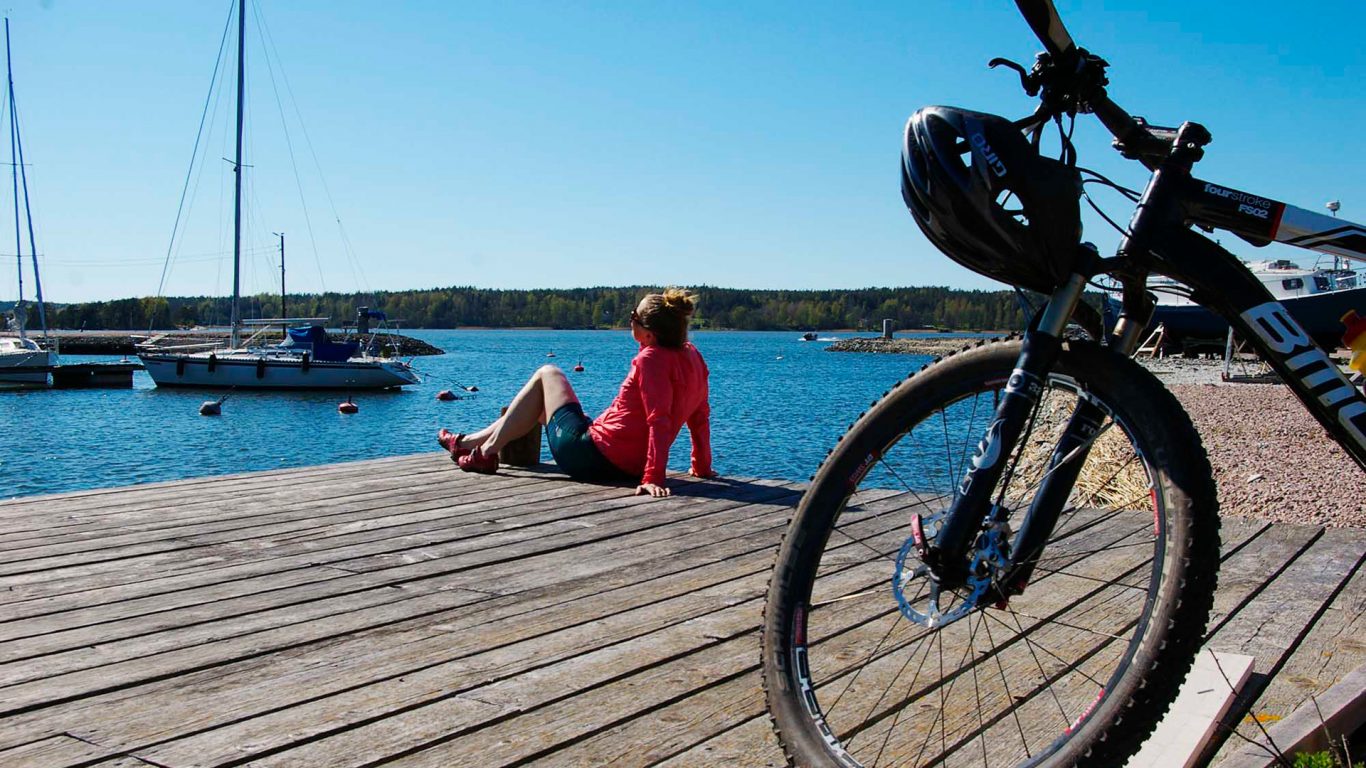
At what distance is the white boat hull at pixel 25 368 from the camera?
51000 millimetres

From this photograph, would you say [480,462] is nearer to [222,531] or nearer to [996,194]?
[222,531]

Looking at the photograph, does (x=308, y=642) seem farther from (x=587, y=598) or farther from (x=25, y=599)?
(x=25, y=599)

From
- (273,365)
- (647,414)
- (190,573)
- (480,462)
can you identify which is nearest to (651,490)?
(647,414)

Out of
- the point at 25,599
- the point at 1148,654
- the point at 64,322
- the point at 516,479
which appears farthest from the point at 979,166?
the point at 64,322

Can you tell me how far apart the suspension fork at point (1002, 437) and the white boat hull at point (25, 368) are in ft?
190

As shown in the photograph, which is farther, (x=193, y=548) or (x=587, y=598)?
(x=193, y=548)

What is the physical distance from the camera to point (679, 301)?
609 centimetres

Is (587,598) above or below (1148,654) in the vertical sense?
below

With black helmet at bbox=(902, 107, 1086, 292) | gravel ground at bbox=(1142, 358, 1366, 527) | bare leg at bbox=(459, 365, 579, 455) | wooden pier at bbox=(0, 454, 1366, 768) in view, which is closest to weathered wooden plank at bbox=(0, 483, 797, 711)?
wooden pier at bbox=(0, 454, 1366, 768)

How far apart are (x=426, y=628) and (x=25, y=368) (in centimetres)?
5642

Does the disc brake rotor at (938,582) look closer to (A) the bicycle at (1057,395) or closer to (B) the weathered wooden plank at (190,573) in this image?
(A) the bicycle at (1057,395)

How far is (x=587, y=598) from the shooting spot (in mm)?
3684

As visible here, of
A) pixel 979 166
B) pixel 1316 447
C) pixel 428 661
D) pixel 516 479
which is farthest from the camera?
pixel 1316 447

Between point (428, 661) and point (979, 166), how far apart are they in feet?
6.53
